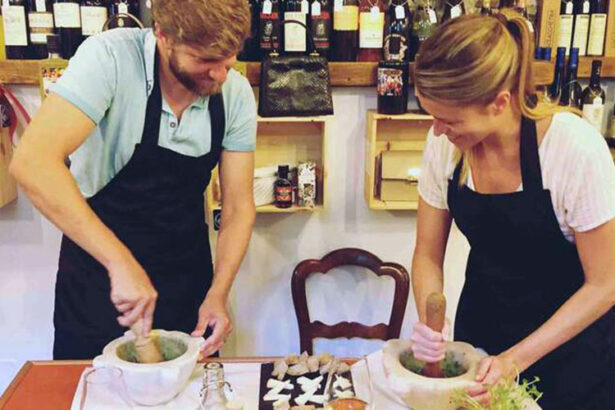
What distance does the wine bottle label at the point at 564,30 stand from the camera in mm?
2389

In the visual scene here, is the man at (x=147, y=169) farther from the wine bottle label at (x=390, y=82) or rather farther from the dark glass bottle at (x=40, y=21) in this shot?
the dark glass bottle at (x=40, y=21)

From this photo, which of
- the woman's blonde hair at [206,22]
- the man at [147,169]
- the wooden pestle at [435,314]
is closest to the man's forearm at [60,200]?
the man at [147,169]

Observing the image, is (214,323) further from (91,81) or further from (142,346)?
(91,81)

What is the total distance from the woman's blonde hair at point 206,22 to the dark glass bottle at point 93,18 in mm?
904

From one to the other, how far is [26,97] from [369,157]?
1263 mm

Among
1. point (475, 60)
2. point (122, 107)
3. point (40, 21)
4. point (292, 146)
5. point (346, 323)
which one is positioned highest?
point (40, 21)

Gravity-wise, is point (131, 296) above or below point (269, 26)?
below

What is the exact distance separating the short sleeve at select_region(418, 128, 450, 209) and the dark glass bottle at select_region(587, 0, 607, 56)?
129 centimetres

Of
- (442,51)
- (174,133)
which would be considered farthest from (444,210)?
(174,133)

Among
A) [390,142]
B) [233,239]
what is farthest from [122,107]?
[390,142]

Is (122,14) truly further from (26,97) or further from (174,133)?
(174,133)

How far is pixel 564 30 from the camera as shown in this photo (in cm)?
240

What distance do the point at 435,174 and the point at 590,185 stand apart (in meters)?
0.33

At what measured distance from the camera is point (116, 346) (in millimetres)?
1302
